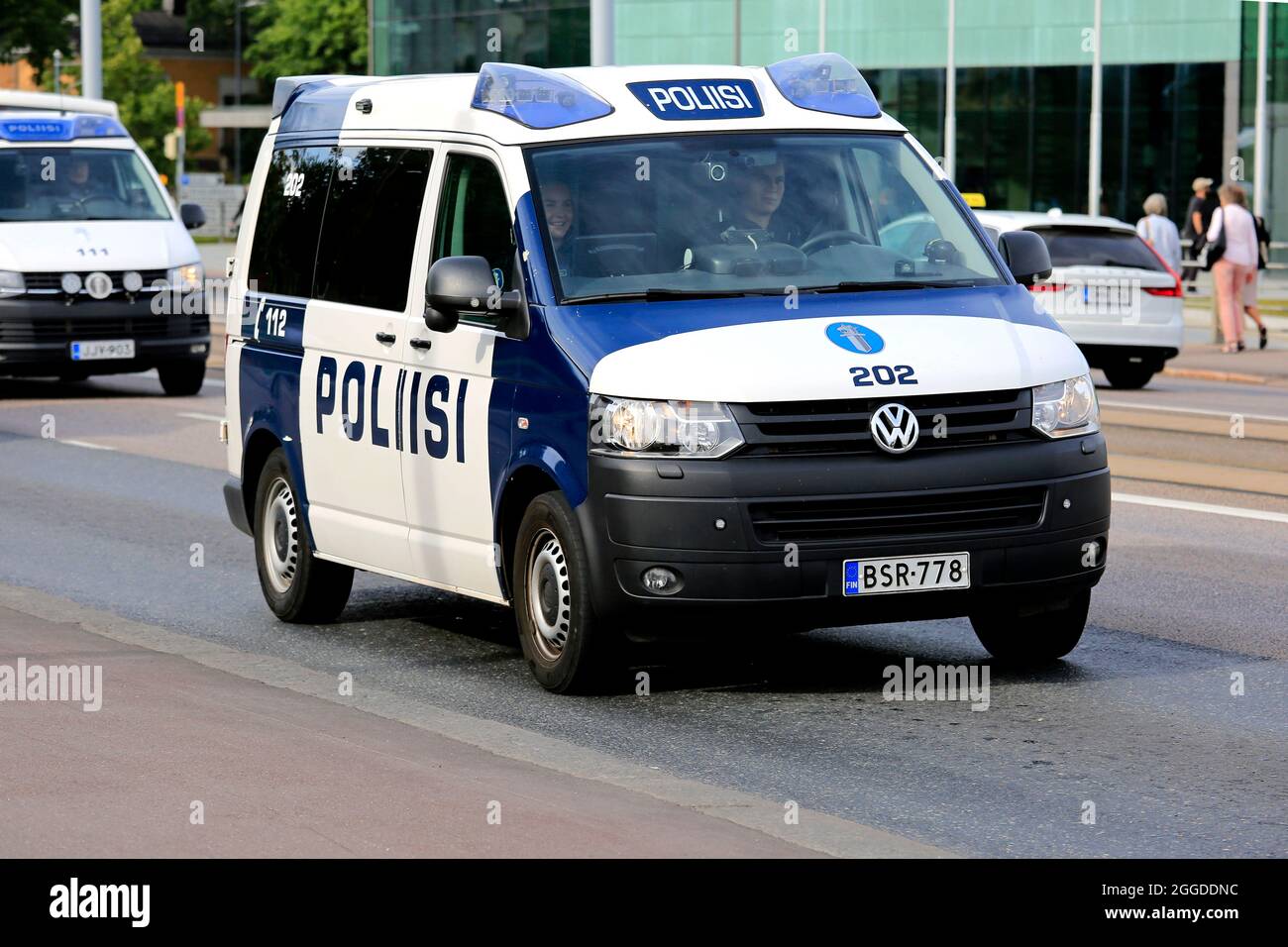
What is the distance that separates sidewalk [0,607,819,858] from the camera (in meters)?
A: 5.77

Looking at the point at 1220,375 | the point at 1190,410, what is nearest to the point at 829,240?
the point at 1190,410

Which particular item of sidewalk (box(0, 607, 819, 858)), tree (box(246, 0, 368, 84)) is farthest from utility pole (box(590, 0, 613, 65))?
tree (box(246, 0, 368, 84))

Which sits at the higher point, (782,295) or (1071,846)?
(782,295)

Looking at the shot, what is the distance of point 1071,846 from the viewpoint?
607 cm

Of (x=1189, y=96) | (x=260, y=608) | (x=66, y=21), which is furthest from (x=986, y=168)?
(x=260, y=608)

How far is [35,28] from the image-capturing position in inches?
2168

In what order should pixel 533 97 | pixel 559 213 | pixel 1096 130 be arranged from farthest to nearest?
pixel 1096 130 → pixel 533 97 → pixel 559 213

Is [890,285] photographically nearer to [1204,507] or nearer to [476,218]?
[476,218]

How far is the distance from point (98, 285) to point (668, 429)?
46.7 feet

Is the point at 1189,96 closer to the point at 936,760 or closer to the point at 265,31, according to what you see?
the point at 936,760

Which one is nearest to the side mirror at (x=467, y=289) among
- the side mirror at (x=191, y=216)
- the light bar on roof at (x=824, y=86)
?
the light bar on roof at (x=824, y=86)

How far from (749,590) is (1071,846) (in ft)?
6.24

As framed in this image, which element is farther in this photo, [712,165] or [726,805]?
[712,165]
